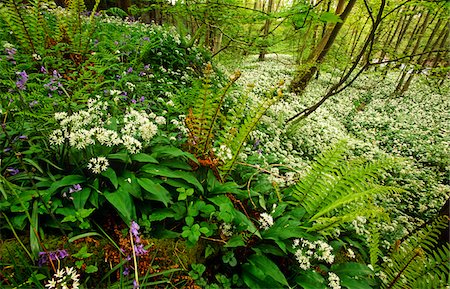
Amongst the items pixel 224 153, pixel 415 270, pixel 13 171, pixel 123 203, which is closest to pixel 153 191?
pixel 123 203

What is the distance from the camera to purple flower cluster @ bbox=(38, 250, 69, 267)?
56.5 inches

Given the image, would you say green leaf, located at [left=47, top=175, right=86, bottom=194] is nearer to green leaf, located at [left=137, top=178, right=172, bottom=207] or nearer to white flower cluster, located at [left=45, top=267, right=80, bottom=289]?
green leaf, located at [left=137, top=178, right=172, bottom=207]

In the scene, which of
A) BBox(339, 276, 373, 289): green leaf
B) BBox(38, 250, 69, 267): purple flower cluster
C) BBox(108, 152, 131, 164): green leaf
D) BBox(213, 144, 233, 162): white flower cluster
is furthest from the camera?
BBox(213, 144, 233, 162): white flower cluster

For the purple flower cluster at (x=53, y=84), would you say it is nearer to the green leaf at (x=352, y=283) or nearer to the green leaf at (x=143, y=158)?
the green leaf at (x=143, y=158)

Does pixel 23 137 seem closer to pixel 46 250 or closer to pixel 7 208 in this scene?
pixel 7 208

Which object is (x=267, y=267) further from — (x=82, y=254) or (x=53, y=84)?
(x=53, y=84)

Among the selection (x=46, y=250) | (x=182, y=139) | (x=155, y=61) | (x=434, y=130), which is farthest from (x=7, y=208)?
(x=434, y=130)

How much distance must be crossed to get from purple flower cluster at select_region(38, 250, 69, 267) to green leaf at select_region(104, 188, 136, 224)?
38 centimetres

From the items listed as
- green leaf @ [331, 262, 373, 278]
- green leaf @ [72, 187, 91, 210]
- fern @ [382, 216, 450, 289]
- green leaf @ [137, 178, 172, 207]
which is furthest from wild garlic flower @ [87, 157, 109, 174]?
fern @ [382, 216, 450, 289]

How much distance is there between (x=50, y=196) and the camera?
171 centimetres

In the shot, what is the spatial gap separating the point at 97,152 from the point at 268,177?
179 centimetres

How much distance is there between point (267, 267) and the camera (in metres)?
1.95

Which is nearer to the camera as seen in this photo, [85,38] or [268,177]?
[268,177]

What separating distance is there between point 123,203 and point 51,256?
1.59 ft
